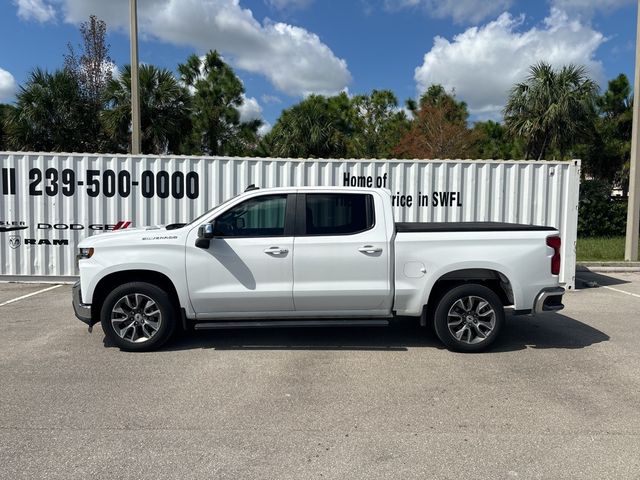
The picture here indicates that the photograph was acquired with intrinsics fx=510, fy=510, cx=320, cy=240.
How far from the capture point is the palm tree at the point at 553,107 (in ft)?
64.6

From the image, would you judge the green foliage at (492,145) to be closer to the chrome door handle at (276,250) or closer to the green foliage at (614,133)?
the green foliage at (614,133)

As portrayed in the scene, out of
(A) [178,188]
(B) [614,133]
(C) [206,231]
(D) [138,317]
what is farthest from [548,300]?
(B) [614,133]

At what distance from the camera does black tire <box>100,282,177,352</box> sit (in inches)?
219

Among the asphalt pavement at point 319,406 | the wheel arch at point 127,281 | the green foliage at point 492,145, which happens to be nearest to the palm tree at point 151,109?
the asphalt pavement at point 319,406

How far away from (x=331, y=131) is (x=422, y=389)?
1945cm

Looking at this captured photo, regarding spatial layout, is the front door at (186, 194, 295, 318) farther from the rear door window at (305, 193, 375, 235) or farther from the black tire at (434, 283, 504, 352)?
the black tire at (434, 283, 504, 352)

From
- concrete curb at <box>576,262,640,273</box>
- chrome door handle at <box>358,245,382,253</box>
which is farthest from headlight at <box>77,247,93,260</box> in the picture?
concrete curb at <box>576,262,640,273</box>

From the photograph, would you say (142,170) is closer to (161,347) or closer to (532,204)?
(161,347)

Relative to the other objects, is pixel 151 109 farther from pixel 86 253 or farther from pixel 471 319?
pixel 471 319

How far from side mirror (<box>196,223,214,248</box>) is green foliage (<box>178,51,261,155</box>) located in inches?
844

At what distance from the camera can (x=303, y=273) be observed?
560 centimetres

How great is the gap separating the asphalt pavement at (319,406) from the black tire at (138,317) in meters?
0.19

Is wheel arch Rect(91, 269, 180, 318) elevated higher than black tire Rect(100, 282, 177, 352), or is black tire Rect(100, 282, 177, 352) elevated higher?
wheel arch Rect(91, 269, 180, 318)

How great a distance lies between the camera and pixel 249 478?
10.3 feet
